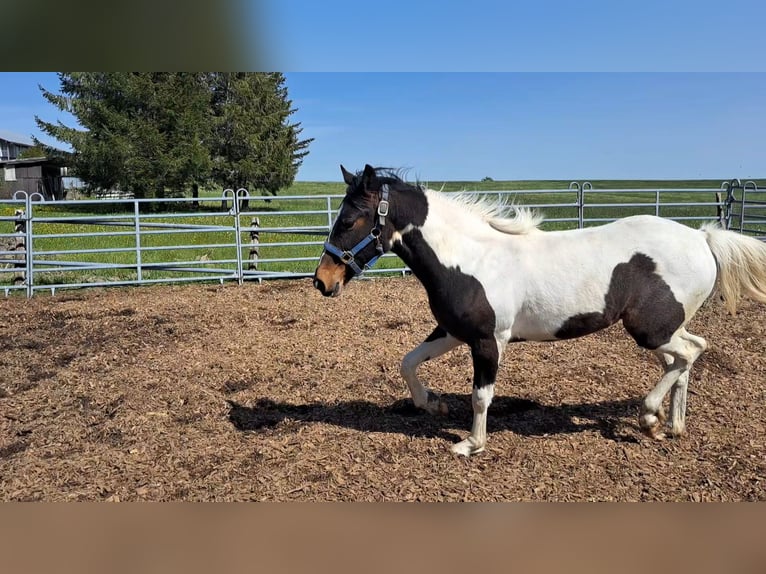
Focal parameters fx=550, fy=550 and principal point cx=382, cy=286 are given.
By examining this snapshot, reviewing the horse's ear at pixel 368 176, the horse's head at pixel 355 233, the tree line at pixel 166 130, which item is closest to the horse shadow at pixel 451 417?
the horse's head at pixel 355 233

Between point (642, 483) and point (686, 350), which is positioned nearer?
point (642, 483)

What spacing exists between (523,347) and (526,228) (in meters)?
2.62

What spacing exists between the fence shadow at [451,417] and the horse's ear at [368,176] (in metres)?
1.83

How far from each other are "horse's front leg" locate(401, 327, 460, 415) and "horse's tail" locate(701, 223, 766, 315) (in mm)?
1938

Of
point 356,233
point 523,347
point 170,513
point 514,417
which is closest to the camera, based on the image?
point 170,513

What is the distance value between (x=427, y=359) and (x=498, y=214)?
1199mm

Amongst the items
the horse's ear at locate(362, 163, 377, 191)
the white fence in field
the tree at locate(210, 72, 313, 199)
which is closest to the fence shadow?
the horse's ear at locate(362, 163, 377, 191)

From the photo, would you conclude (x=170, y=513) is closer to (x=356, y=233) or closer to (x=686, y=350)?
(x=356, y=233)

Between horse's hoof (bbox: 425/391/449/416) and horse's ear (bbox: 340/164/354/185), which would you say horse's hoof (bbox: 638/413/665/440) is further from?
horse's ear (bbox: 340/164/354/185)

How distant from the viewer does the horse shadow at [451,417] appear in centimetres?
417

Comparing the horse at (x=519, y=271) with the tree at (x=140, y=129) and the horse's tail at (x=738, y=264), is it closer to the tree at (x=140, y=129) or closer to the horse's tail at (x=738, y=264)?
the horse's tail at (x=738, y=264)

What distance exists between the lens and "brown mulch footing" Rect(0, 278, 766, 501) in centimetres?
339

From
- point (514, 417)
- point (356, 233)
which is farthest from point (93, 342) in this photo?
point (514, 417)

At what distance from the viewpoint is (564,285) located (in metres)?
3.71
